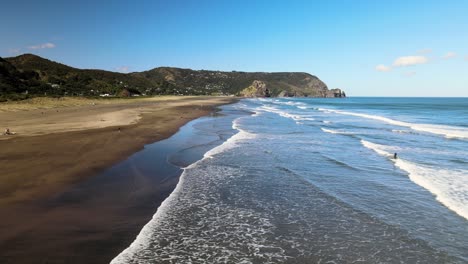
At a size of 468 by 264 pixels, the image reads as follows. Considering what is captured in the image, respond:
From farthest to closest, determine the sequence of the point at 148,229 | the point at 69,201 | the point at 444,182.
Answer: the point at 444,182 → the point at 69,201 → the point at 148,229

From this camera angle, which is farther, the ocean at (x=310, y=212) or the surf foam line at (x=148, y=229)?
the ocean at (x=310, y=212)

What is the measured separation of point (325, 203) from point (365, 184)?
3.18 metres

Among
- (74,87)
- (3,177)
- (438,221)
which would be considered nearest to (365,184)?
(438,221)

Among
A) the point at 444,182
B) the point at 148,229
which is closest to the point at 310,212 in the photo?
the point at 148,229

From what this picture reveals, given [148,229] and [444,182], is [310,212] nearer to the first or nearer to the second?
[148,229]

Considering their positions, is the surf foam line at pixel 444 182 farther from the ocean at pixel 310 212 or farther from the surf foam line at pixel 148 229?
the surf foam line at pixel 148 229

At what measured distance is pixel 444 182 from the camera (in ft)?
44.8

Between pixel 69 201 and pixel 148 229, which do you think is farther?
pixel 69 201

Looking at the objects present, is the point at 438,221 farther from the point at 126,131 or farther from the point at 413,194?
the point at 126,131

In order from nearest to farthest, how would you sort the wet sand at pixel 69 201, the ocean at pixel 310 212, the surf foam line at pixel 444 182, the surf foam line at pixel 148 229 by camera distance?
the surf foam line at pixel 148 229, the wet sand at pixel 69 201, the ocean at pixel 310 212, the surf foam line at pixel 444 182

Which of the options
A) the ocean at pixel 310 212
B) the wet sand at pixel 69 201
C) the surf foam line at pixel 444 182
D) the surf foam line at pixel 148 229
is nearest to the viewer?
the surf foam line at pixel 148 229

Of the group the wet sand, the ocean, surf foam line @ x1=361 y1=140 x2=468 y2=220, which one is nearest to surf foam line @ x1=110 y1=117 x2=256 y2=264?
the ocean

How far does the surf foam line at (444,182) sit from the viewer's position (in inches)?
433

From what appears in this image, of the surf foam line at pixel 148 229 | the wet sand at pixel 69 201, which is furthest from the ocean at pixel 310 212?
the wet sand at pixel 69 201
